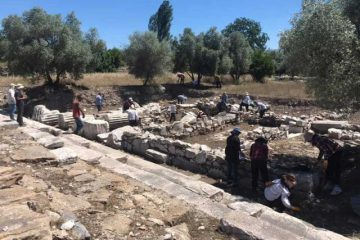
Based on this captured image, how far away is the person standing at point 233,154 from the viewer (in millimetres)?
10305

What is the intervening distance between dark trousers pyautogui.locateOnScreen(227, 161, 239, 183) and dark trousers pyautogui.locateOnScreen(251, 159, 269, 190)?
0.58m

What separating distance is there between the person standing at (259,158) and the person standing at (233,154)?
0.55 meters

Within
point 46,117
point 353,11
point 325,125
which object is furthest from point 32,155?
point 325,125

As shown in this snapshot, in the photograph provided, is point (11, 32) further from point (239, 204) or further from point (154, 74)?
point (239, 204)

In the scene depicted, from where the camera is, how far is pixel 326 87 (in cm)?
1051

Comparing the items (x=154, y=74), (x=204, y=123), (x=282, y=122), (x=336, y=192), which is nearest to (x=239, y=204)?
(x=336, y=192)

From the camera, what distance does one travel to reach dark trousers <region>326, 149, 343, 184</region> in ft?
32.6

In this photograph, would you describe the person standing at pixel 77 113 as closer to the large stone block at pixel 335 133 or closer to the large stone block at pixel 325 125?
the large stone block at pixel 335 133

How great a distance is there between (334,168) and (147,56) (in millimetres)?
24324

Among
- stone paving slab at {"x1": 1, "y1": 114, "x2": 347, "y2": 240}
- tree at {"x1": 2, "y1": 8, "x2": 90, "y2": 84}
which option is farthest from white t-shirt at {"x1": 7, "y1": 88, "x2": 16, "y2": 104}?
tree at {"x1": 2, "y1": 8, "x2": 90, "y2": 84}

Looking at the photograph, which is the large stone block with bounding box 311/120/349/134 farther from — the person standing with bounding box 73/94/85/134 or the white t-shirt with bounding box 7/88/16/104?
the white t-shirt with bounding box 7/88/16/104

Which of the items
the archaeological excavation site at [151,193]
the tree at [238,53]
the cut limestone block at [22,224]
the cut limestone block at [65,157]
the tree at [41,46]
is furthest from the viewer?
the tree at [238,53]

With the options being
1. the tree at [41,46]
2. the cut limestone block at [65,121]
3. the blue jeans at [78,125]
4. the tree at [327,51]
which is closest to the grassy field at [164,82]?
the tree at [41,46]

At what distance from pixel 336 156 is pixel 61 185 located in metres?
6.67
